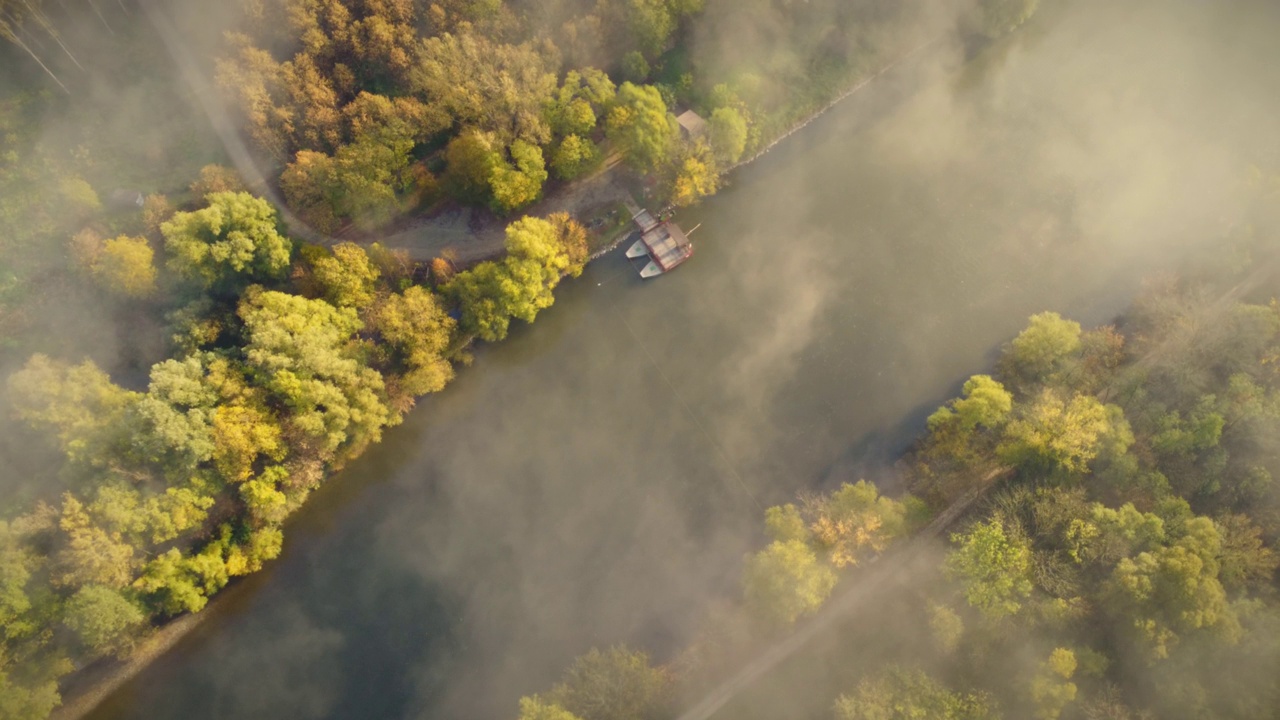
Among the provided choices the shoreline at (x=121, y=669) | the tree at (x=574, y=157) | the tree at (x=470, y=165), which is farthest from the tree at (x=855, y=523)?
the shoreline at (x=121, y=669)

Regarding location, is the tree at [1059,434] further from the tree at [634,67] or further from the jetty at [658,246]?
the tree at [634,67]

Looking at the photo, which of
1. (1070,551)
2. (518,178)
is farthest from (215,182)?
(1070,551)

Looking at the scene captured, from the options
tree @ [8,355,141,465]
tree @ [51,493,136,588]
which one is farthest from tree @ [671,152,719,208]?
tree @ [51,493,136,588]

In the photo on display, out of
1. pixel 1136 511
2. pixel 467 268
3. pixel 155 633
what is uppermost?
pixel 467 268

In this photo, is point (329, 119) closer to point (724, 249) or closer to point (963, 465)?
point (724, 249)

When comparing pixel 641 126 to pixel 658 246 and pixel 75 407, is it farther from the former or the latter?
pixel 75 407

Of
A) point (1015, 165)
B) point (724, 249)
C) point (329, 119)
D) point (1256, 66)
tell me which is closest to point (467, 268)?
point (329, 119)

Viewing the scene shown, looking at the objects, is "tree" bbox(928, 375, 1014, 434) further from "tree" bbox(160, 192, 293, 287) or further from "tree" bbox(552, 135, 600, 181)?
"tree" bbox(160, 192, 293, 287)
